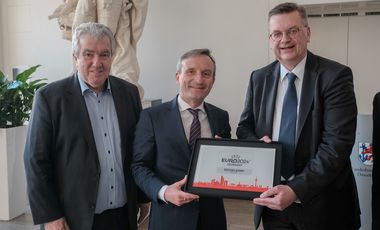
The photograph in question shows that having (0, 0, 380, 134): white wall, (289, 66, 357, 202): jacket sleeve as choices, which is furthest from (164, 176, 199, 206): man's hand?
(0, 0, 380, 134): white wall

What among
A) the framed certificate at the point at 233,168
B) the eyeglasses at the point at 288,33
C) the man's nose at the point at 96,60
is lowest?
the framed certificate at the point at 233,168

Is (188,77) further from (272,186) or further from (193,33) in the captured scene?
(193,33)

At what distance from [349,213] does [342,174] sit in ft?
0.56

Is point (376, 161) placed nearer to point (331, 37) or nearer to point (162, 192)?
point (162, 192)

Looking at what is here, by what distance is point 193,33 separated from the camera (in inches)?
185

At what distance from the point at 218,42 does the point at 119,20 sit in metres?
1.30

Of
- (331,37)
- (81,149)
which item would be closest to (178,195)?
(81,149)

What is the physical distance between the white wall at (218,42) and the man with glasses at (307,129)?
2.82 meters

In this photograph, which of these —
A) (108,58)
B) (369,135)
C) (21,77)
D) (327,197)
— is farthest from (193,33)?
(327,197)

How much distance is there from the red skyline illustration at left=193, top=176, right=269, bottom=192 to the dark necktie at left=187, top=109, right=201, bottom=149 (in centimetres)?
19

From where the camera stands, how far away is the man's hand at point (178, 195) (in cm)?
137

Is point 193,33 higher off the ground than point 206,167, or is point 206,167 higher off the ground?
point 193,33

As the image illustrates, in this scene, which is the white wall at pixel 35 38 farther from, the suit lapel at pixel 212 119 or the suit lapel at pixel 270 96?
the suit lapel at pixel 270 96

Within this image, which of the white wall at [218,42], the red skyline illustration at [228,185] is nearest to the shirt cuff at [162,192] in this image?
the red skyline illustration at [228,185]
